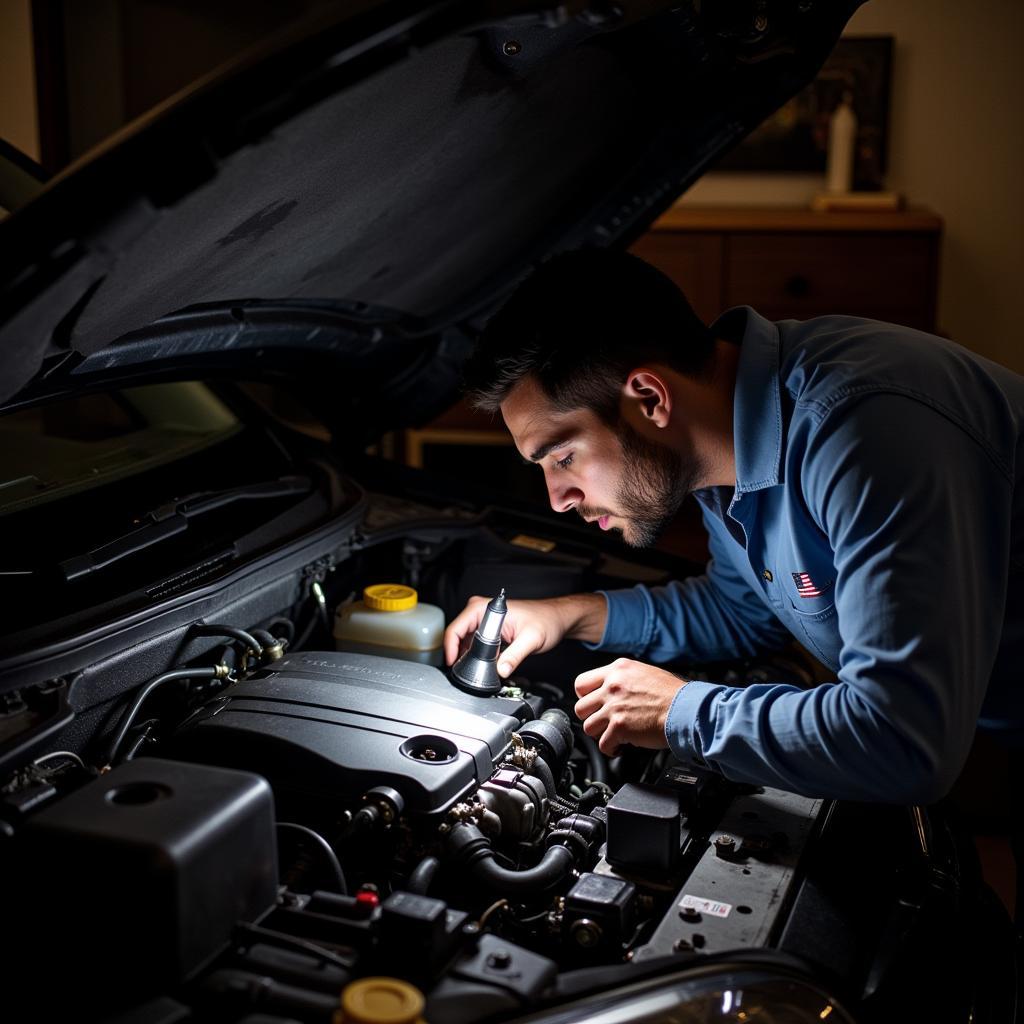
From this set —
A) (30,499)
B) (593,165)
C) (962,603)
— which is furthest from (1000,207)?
(30,499)

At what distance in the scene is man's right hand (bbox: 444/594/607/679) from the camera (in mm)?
1735

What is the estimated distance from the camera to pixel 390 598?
1746 mm

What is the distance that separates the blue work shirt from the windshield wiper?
73cm

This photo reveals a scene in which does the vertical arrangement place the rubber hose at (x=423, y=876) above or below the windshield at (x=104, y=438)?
below

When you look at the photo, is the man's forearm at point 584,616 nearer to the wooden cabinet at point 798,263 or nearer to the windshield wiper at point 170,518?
the windshield wiper at point 170,518

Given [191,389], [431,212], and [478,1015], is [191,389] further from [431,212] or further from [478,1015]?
[478,1015]

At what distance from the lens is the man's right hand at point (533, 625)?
1.73 metres

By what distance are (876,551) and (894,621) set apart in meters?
0.08

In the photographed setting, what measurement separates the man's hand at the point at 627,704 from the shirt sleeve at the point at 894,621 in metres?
0.08

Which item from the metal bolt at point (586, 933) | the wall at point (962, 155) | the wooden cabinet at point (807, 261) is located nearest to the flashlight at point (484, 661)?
the metal bolt at point (586, 933)

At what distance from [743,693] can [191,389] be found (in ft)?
3.82

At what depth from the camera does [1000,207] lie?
12.0 feet

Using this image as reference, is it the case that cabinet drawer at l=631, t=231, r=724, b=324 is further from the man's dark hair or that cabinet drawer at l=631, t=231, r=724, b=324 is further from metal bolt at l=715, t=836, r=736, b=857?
metal bolt at l=715, t=836, r=736, b=857

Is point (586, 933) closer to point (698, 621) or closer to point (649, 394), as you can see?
point (649, 394)
